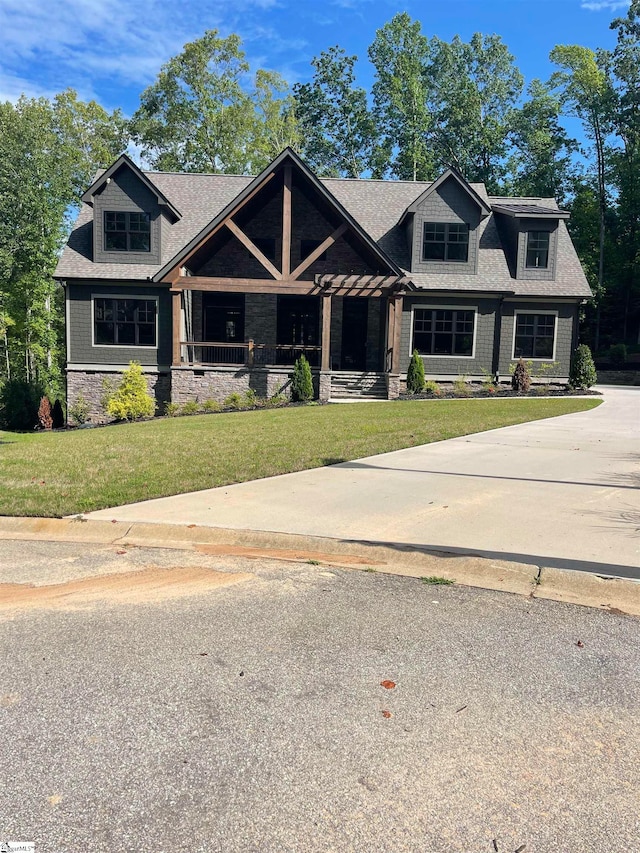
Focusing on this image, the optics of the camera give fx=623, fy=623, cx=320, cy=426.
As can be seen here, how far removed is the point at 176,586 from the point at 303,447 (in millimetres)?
6028

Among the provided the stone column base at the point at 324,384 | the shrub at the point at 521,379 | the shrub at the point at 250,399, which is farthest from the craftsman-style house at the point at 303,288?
the shrub at the point at 521,379

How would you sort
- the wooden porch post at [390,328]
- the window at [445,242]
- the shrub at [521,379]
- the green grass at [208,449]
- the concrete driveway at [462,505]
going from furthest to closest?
1. the window at [445,242]
2. the shrub at [521,379]
3. the wooden porch post at [390,328]
4. the green grass at [208,449]
5. the concrete driveway at [462,505]

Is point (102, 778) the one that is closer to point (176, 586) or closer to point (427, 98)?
point (176, 586)

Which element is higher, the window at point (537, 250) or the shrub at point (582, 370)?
the window at point (537, 250)

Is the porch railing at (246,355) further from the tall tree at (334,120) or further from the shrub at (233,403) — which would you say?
the tall tree at (334,120)

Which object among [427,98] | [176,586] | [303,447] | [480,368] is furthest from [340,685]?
[427,98]

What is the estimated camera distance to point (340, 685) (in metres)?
3.33

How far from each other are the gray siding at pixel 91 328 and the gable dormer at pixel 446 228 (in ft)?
32.1

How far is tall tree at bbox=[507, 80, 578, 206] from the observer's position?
41.8 metres

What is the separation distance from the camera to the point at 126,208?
2333 cm

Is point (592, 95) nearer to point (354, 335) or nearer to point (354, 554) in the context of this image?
point (354, 335)

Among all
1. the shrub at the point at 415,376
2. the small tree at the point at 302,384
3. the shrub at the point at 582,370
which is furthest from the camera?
the shrub at the point at 582,370

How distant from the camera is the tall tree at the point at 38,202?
36.0m

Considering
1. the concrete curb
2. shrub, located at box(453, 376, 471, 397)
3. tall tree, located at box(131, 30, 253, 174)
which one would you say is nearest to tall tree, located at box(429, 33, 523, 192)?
tall tree, located at box(131, 30, 253, 174)
